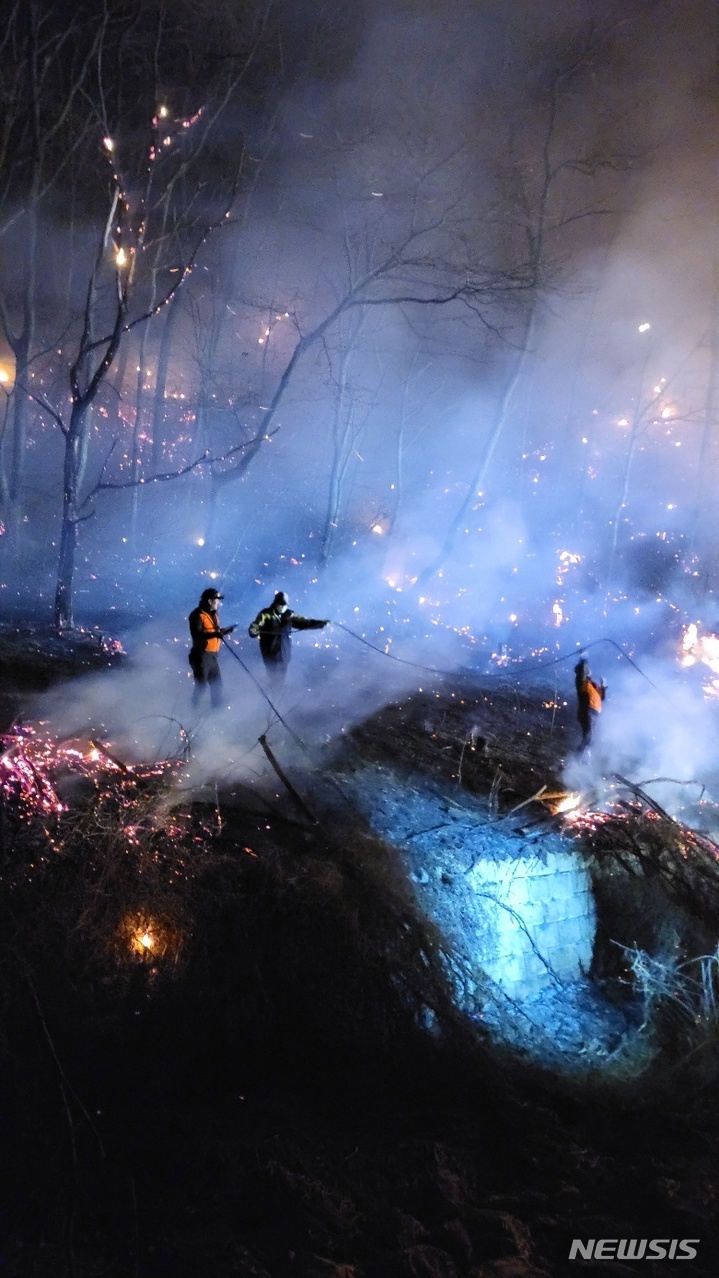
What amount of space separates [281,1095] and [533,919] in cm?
359

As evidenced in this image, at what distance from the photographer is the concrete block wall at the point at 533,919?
6.92m

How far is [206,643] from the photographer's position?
8.88 m

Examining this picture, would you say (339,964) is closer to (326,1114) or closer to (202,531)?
(326,1114)

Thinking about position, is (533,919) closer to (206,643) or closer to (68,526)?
(206,643)

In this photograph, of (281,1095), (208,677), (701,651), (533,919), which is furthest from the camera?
(701,651)

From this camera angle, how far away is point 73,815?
6.02 meters

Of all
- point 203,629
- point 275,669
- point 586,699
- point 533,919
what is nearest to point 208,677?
point 203,629

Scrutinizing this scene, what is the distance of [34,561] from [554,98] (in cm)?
2215

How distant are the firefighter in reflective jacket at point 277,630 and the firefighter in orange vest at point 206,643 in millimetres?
791

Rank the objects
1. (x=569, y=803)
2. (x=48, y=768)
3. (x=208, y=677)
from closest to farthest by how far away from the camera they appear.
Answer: (x=48, y=768), (x=569, y=803), (x=208, y=677)

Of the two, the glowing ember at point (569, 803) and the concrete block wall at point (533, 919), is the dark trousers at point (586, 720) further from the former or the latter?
the concrete block wall at point (533, 919)

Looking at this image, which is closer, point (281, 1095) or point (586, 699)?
point (281, 1095)

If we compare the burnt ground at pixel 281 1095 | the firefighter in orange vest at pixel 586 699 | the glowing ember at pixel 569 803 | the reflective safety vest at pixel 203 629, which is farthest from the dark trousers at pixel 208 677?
the firefighter in orange vest at pixel 586 699

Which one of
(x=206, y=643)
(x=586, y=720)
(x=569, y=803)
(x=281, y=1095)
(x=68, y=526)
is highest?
(x=68, y=526)
